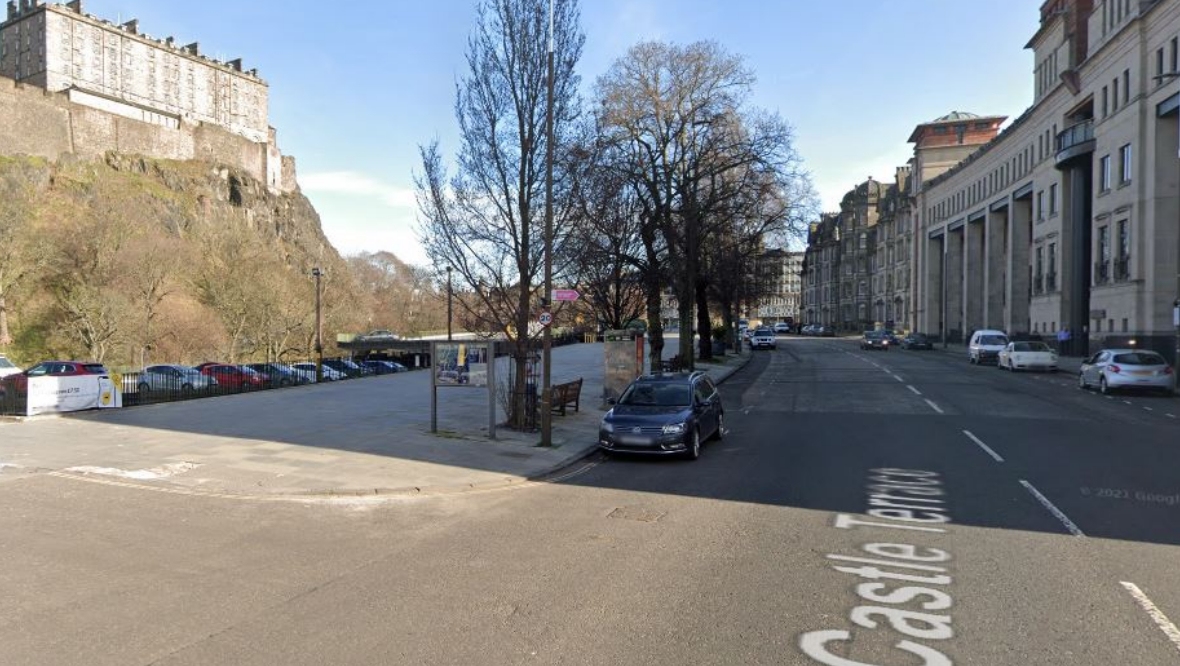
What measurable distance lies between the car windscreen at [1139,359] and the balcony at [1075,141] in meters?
25.1

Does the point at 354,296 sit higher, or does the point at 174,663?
the point at 354,296

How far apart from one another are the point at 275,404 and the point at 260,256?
42.0 meters

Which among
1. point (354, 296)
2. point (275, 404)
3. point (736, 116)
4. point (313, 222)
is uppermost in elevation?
point (313, 222)

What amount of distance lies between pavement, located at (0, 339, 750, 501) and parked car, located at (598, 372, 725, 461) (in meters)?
1.02

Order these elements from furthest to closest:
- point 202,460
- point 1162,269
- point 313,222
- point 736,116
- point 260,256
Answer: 1. point 313,222
2. point 260,256
3. point 1162,269
4. point 736,116
5. point 202,460

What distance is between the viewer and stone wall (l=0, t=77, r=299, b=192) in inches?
3265

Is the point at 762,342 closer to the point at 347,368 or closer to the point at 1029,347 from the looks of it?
the point at 1029,347

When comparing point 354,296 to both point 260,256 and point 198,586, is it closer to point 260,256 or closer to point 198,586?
point 260,256

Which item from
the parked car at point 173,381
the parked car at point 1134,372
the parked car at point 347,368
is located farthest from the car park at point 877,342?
the parked car at point 173,381

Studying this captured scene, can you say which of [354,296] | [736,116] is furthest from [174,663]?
[354,296]

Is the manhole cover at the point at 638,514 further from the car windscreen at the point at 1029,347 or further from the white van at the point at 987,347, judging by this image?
the white van at the point at 987,347

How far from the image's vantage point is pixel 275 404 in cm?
2055

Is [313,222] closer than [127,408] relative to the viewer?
No

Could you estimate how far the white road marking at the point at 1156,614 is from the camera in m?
4.89
